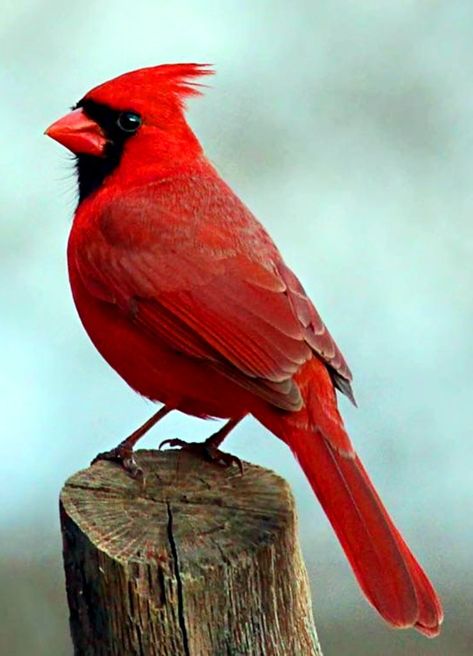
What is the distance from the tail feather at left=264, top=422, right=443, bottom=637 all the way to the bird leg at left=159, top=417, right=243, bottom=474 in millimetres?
108

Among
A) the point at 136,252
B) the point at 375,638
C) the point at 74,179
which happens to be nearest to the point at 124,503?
the point at 136,252

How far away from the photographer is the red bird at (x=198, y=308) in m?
2.78

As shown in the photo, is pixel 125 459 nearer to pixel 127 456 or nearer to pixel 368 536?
pixel 127 456

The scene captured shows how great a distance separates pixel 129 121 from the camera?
3.30 m

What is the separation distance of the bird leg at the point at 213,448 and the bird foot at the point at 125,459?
0.15 meters

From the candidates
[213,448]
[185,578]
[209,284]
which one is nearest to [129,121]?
[209,284]

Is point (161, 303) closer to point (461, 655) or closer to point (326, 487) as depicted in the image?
point (326, 487)

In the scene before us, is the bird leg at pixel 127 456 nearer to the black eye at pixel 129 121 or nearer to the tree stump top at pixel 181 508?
the tree stump top at pixel 181 508

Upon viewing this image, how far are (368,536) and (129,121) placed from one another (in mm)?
1069

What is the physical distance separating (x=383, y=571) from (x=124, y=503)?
0.45 m

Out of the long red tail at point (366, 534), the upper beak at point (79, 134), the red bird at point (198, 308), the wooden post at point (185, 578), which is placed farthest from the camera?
the upper beak at point (79, 134)

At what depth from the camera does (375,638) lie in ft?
16.3

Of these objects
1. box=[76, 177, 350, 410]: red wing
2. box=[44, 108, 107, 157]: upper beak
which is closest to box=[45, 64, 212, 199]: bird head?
box=[44, 108, 107, 157]: upper beak

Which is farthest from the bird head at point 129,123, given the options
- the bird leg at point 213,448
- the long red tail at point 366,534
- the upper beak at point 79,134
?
the long red tail at point 366,534
